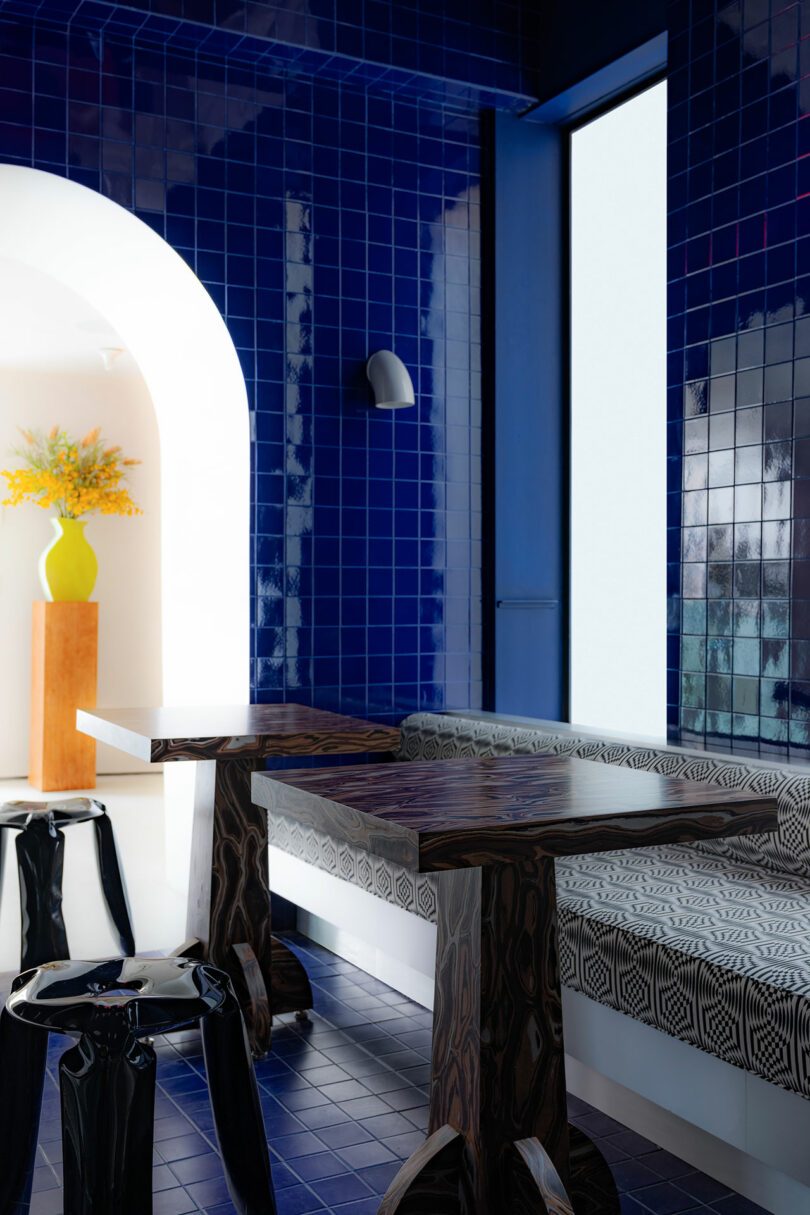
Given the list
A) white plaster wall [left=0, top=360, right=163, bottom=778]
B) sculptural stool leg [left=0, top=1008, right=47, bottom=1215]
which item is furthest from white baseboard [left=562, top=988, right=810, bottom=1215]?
white plaster wall [left=0, top=360, right=163, bottom=778]

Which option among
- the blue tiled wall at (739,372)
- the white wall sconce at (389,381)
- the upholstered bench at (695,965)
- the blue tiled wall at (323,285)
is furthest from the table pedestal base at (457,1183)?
the white wall sconce at (389,381)

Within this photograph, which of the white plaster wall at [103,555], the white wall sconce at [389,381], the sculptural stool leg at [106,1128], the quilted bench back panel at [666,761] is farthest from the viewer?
the white plaster wall at [103,555]

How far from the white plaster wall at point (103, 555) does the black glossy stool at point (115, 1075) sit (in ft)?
17.3

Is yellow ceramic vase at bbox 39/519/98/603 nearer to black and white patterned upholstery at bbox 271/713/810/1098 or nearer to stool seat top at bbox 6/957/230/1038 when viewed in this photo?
black and white patterned upholstery at bbox 271/713/810/1098

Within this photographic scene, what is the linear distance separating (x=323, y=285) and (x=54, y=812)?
1957 mm

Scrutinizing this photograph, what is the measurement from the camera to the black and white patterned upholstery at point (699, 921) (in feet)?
5.96

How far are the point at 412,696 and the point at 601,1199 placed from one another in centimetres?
218

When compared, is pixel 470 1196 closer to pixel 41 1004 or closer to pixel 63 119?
pixel 41 1004

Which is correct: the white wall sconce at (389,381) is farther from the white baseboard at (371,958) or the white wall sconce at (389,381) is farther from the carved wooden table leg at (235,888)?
the white baseboard at (371,958)

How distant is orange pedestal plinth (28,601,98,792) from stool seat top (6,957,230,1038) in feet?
16.1

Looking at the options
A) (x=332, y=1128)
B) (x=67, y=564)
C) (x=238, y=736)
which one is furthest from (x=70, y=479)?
(x=332, y=1128)

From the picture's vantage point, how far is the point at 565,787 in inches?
75.5

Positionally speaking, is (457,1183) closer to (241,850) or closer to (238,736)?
(238,736)

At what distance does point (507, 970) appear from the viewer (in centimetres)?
178
